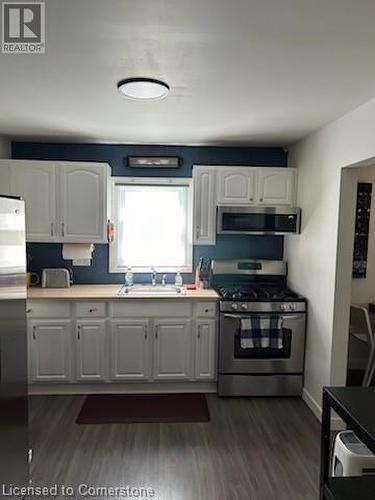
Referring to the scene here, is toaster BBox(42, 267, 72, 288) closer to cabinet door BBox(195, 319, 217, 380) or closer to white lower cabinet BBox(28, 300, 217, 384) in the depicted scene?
white lower cabinet BBox(28, 300, 217, 384)

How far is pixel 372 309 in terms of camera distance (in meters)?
3.57

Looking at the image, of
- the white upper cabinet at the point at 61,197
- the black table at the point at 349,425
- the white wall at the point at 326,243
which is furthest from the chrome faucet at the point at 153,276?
the black table at the point at 349,425

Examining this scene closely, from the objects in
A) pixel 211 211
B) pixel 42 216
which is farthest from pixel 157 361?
pixel 42 216

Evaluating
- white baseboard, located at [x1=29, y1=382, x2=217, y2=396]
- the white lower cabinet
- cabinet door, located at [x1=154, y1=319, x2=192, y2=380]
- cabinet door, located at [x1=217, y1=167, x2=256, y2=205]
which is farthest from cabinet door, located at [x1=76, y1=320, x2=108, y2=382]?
cabinet door, located at [x1=217, y1=167, x2=256, y2=205]

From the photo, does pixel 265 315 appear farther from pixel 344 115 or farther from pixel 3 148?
pixel 3 148

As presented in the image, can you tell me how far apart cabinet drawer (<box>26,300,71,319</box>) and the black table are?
8.14ft

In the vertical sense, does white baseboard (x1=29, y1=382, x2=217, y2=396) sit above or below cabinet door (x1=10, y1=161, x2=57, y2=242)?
below

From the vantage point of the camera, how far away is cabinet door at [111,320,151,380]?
10.8 feet

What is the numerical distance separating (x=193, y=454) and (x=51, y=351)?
159 centimetres

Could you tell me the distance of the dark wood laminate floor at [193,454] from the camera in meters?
2.18

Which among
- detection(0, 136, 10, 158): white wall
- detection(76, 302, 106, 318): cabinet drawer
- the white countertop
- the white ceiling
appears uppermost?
the white ceiling

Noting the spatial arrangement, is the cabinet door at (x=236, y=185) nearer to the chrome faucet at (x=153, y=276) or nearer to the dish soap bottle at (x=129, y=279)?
the chrome faucet at (x=153, y=276)

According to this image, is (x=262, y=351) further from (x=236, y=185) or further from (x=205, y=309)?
(x=236, y=185)

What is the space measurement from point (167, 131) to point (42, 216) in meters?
1.46
